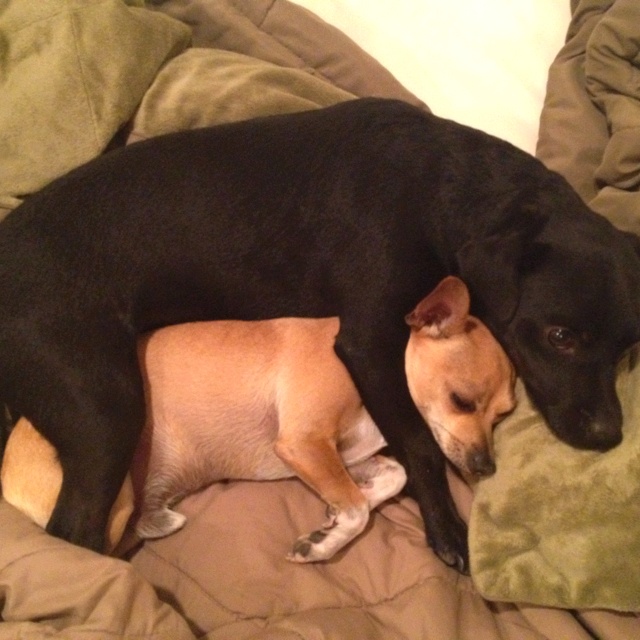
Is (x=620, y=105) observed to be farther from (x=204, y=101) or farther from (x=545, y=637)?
(x=545, y=637)

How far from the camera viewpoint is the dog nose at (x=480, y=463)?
5.61 feet

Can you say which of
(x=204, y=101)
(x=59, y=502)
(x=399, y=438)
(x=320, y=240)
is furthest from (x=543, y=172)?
(x=59, y=502)

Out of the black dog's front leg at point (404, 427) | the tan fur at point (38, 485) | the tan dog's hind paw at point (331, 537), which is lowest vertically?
the tan fur at point (38, 485)

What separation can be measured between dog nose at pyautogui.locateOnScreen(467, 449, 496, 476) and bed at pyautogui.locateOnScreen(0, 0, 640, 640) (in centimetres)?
3

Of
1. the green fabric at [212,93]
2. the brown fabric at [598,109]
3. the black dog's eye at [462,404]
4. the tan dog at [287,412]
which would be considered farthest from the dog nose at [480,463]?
the green fabric at [212,93]

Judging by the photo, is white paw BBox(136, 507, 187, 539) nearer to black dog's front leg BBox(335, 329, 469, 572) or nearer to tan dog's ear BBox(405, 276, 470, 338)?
black dog's front leg BBox(335, 329, 469, 572)

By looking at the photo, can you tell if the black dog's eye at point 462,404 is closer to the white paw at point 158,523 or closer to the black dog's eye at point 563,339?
the black dog's eye at point 563,339

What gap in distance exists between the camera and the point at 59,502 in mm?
1612

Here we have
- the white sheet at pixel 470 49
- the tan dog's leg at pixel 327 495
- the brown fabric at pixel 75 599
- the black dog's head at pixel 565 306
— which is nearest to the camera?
the brown fabric at pixel 75 599

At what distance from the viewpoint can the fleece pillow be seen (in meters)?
1.47

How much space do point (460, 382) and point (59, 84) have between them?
133 cm

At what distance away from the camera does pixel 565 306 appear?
5.22 feet

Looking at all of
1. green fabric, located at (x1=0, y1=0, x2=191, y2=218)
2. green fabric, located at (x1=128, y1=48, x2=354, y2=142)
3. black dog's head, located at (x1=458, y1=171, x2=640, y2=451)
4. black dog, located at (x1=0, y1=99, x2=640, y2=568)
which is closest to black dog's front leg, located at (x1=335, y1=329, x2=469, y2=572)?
black dog, located at (x1=0, y1=99, x2=640, y2=568)

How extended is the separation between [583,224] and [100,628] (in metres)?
1.35
